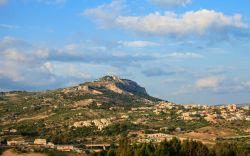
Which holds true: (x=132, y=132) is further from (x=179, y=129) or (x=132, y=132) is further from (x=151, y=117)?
(x=151, y=117)

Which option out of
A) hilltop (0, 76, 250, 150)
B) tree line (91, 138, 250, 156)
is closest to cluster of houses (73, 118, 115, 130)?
hilltop (0, 76, 250, 150)

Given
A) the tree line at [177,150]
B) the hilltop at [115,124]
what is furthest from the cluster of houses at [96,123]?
the tree line at [177,150]

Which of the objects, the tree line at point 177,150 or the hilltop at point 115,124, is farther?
the hilltop at point 115,124

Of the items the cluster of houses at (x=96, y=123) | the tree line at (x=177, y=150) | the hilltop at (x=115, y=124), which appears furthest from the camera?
the cluster of houses at (x=96, y=123)

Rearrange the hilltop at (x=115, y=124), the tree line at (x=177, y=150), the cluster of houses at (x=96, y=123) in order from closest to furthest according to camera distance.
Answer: the tree line at (x=177, y=150)
the hilltop at (x=115, y=124)
the cluster of houses at (x=96, y=123)

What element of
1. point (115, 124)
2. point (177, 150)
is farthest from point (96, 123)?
point (177, 150)

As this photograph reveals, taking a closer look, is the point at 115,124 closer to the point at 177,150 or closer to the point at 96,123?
the point at 96,123

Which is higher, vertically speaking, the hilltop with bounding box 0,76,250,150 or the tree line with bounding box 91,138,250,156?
the hilltop with bounding box 0,76,250,150

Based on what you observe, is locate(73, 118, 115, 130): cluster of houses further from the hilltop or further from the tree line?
→ the tree line

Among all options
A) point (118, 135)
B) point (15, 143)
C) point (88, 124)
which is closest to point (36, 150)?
point (15, 143)

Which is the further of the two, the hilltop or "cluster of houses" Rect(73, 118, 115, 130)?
"cluster of houses" Rect(73, 118, 115, 130)

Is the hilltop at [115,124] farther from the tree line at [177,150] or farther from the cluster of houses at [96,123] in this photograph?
the tree line at [177,150]

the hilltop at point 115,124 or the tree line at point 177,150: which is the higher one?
the hilltop at point 115,124

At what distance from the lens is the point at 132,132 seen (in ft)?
479
